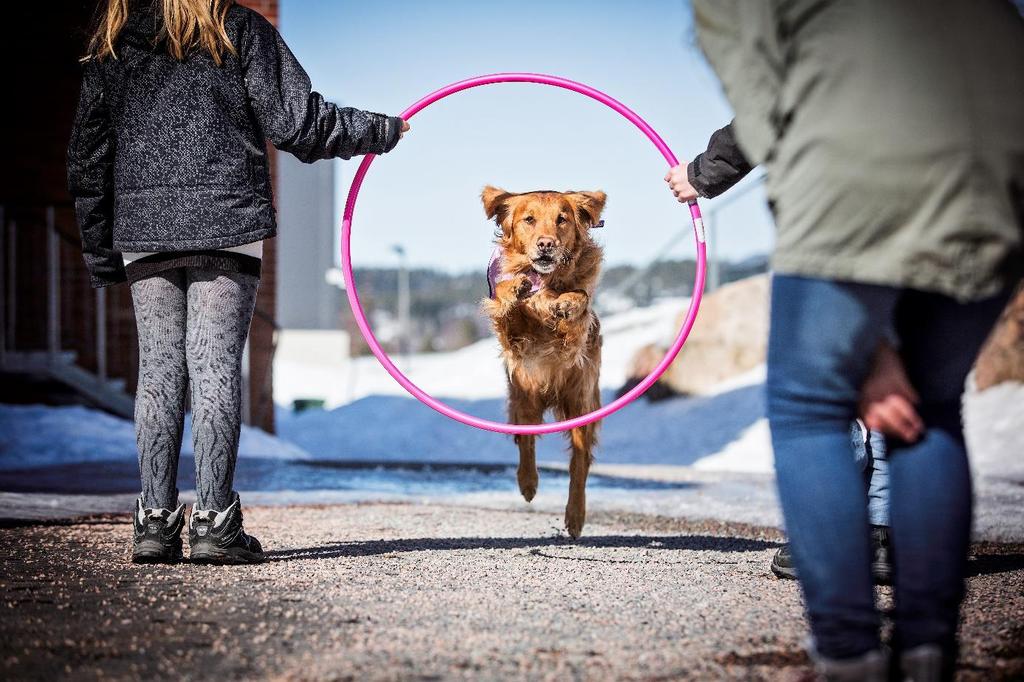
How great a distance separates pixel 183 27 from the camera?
3.21 meters

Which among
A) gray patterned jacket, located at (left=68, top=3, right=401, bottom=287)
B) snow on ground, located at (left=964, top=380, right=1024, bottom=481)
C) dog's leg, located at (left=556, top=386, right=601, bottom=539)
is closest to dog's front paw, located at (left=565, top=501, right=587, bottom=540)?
dog's leg, located at (left=556, top=386, right=601, bottom=539)

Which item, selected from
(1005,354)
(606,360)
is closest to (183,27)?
(1005,354)

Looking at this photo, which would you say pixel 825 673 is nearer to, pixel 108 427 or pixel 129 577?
pixel 129 577

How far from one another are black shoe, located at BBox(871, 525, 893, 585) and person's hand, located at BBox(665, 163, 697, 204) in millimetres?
1218

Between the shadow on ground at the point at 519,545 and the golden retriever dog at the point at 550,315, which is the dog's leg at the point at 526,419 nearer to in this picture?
the golden retriever dog at the point at 550,315

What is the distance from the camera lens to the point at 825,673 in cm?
177

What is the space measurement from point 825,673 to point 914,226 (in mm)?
742

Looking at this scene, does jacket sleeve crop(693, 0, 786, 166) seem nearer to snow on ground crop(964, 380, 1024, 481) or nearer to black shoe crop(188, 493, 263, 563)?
black shoe crop(188, 493, 263, 563)

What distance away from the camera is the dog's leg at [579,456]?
14.2 feet

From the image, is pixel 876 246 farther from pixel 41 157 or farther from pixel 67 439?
pixel 41 157

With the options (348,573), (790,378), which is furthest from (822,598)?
(348,573)

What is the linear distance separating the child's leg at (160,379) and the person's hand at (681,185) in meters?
1.62

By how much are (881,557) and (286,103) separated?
2.31 meters

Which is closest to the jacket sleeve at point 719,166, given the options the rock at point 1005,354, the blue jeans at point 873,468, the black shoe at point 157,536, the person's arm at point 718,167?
the person's arm at point 718,167
